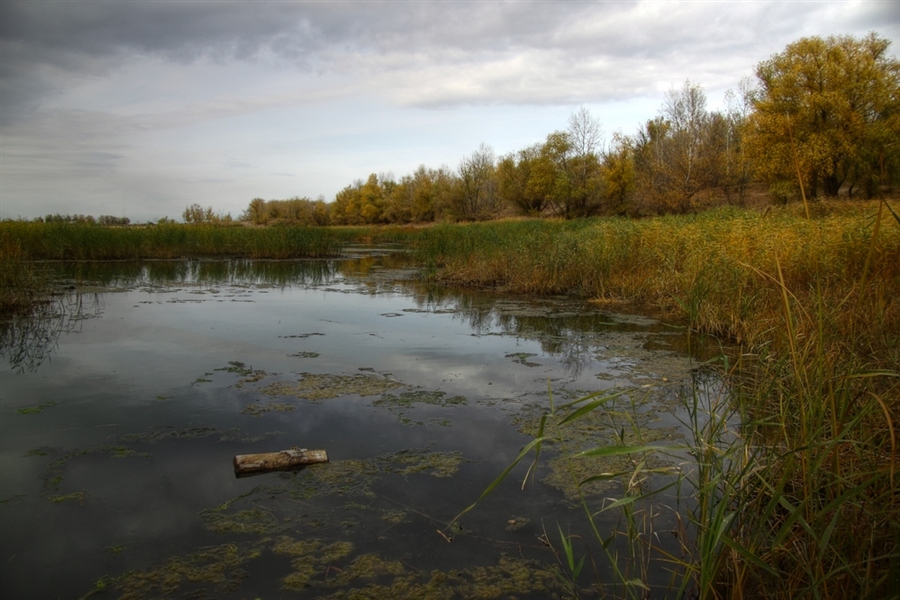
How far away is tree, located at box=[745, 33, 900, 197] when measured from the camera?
76.3 feet

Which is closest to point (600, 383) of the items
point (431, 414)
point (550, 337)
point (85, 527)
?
point (431, 414)

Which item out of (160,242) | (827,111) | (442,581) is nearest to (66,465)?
(442,581)

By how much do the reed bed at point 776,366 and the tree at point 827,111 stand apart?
16.3m

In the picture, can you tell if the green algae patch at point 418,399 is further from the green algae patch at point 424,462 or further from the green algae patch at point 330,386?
the green algae patch at point 424,462

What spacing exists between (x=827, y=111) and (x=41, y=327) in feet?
93.0

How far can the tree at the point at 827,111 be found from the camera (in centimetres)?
2327

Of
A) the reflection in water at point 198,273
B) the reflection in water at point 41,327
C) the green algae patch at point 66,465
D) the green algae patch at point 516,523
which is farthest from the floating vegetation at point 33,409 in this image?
the reflection in water at point 198,273

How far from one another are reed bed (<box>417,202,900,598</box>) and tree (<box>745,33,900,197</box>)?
16321 mm

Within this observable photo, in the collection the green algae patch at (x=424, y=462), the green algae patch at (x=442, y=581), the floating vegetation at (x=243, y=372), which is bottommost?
the green algae patch at (x=442, y=581)

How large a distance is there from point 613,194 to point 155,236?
27570mm

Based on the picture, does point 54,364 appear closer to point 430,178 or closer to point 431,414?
point 431,414

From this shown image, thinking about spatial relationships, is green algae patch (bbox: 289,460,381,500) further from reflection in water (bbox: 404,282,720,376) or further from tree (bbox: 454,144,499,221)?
tree (bbox: 454,144,499,221)

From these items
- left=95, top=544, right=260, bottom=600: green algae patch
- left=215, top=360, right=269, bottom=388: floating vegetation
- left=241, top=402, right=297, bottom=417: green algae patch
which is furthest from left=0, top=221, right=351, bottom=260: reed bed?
left=95, top=544, right=260, bottom=600: green algae patch

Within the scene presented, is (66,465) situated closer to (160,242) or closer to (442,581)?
(442,581)
